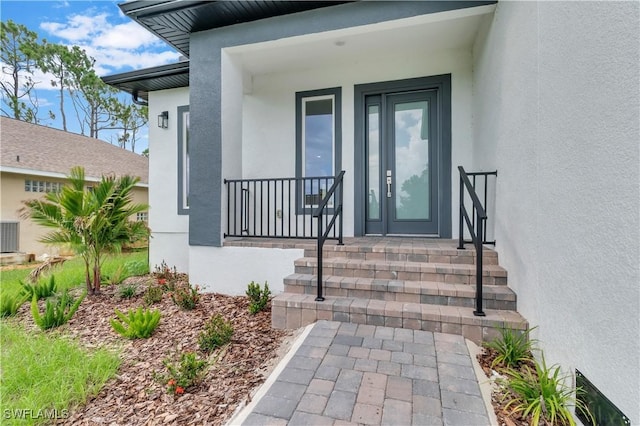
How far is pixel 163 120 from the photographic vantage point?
20.4 ft

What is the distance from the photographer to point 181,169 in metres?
6.13

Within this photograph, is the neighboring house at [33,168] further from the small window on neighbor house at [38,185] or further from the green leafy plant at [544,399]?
the green leafy plant at [544,399]

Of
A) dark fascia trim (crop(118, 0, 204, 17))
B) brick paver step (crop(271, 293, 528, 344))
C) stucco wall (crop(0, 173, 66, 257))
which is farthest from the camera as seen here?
stucco wall (crop(0, 173, 66, 257))

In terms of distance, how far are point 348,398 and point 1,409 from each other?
93.6 inches

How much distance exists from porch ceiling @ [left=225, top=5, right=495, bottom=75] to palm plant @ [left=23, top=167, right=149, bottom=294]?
9.31 ft

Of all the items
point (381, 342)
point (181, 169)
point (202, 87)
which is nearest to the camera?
point (381, 342)

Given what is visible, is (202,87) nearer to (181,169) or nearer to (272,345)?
(181,169)

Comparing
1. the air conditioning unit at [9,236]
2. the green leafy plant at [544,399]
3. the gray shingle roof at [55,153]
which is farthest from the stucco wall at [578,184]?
the air conditioning unit at [9,236]

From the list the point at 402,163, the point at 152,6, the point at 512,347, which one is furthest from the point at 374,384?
the point at 152,6

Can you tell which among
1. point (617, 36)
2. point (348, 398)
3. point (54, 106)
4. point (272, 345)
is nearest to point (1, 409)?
point (272, 345)

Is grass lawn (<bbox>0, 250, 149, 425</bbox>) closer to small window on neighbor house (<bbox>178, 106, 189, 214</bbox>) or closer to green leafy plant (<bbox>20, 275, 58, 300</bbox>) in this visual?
green leafy plant (<bbox>20, 275, 58, 300</bbox>)

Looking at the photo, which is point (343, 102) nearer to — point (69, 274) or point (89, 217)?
point (89, 217)

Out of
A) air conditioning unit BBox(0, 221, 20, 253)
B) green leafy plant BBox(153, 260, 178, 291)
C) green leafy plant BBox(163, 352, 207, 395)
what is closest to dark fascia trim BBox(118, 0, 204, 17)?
green leafy plant BBox(153, 260, 178, 291)

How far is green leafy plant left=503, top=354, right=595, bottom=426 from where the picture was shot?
1711 millimetres
